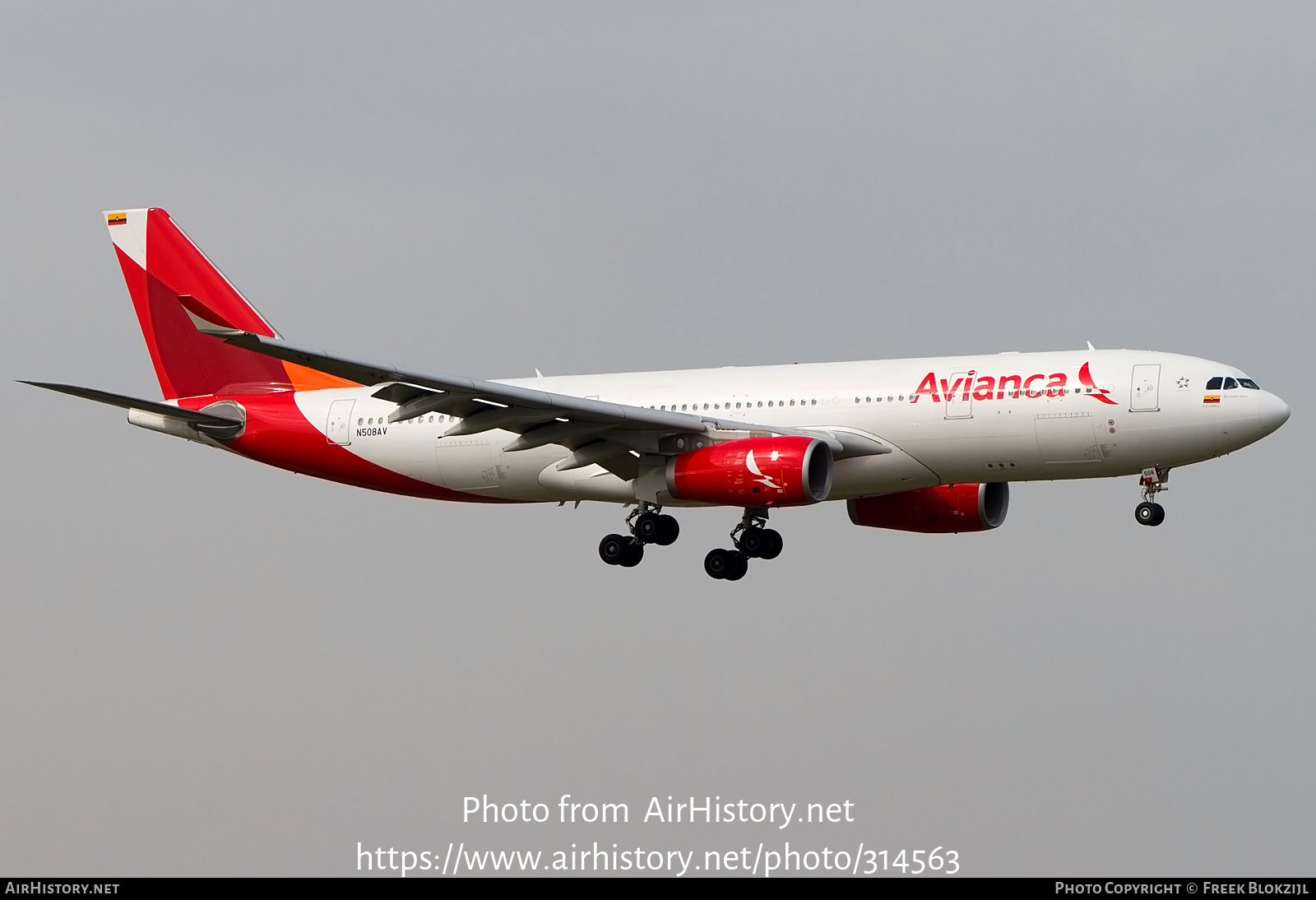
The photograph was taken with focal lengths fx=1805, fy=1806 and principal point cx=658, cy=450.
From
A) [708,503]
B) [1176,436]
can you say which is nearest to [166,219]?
[708,503]

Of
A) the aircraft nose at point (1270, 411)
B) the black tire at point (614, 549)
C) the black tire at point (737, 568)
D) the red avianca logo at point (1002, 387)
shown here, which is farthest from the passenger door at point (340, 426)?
the aircraft nose at point (1270, 411)

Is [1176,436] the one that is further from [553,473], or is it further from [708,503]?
[553,473]

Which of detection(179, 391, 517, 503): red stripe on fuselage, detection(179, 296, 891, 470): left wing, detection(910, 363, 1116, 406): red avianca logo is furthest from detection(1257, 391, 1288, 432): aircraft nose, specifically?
detection(179, 391, 517, 503): red stripe on fuselage

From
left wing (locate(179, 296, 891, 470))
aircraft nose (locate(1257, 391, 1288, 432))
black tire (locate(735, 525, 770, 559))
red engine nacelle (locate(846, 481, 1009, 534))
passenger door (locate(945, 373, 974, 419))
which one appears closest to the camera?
left wing (locate(179, 296, 891, 470))

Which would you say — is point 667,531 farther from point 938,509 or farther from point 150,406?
point 150,406

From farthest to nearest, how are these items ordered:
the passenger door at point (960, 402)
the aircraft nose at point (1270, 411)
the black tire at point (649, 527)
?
the black tire at point (649, 527)
the passenger door at point (960, 402)
the aircraft nose at point (1270, 411)

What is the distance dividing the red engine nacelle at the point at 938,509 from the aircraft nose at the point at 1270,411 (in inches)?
311

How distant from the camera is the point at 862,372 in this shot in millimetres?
39438

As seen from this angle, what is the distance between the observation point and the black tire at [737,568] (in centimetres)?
4131

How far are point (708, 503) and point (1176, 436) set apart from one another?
9771 mm

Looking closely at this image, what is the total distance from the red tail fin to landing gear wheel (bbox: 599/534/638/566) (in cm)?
944

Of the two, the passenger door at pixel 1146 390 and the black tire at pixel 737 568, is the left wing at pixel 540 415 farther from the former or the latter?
the passenger door at pixel 1146 390

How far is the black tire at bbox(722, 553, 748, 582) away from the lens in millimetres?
41312

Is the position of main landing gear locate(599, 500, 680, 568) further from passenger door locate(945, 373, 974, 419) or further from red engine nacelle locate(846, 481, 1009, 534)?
passenger door locate(945, 373, 974, 419)
